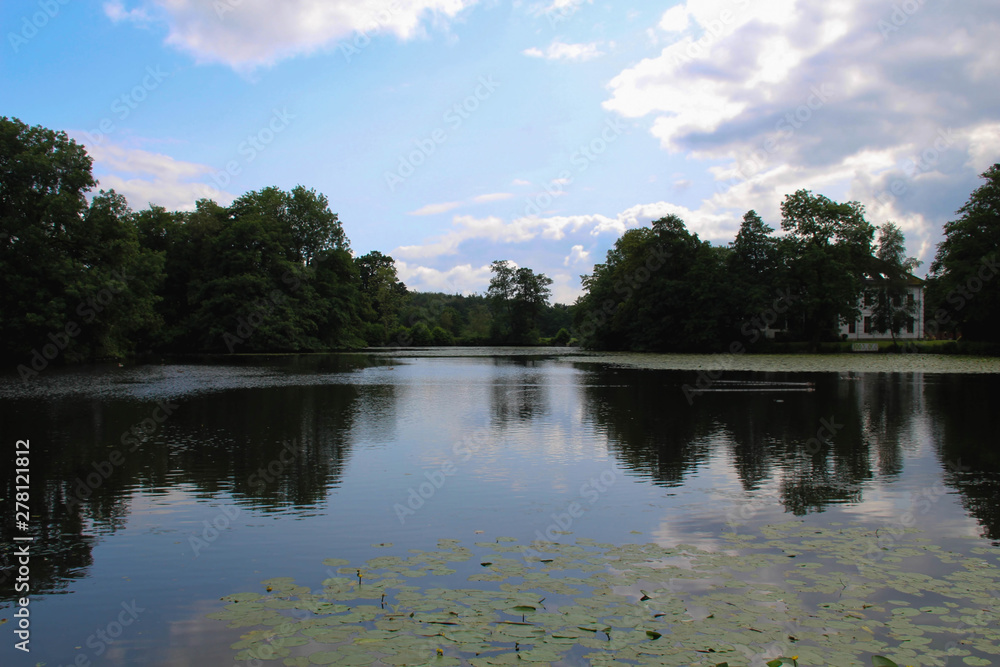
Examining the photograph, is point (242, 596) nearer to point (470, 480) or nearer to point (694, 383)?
Answer: point (470, 480)

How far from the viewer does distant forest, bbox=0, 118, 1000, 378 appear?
150ft

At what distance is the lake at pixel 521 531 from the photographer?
4.96 m

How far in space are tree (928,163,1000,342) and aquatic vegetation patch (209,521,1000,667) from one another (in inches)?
2406

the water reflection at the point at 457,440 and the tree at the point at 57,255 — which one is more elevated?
the tree at the point at 57,255

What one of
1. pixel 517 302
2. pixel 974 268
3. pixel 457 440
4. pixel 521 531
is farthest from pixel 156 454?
pixel 517 302

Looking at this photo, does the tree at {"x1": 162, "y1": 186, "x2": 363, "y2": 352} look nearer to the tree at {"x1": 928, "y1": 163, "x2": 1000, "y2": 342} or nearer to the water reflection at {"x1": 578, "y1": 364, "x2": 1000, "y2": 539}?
the water reflection at {"x1": 578, "y1": 364, "x2": 1000, "y2": 539}

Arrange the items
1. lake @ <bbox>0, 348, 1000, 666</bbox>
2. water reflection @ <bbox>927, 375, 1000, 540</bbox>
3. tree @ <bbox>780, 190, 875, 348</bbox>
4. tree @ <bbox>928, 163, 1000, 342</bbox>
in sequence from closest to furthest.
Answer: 1. lake @ <bbox>0, 348, 1000, 666</bbox>
2. water reflection @ <bbox>927, 375, 1000, 540</bbox>
3. tree @ <bbox>928, 163, 1000, 342</bbox>
4. tree @ <bbox>780, 190, 875, 348</bbox>

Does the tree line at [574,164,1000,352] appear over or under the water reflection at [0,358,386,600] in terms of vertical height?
over

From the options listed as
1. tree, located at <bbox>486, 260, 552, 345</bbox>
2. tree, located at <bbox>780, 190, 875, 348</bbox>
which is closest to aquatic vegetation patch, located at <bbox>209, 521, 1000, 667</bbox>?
tree, located at <bbox>780, 190, 875, 348</bbox>

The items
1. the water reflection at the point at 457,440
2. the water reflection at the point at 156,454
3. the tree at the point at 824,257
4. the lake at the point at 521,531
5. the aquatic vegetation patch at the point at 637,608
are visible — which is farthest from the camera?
the tree at the point at 824,257

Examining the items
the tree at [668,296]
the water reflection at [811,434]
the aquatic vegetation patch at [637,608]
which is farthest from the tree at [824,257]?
A: the aquatic vegetation patch at [637,608]

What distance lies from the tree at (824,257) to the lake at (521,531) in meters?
51.7

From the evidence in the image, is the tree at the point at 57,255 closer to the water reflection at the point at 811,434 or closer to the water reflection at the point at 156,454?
the water reflection at the point at 156,454

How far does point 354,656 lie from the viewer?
4566mm
